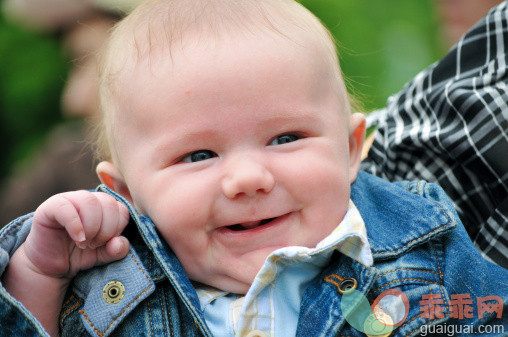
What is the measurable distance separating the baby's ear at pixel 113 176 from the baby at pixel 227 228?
108mm

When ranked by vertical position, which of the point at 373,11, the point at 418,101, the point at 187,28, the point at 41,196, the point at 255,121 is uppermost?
the point at 187,28

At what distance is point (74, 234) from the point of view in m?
1.22

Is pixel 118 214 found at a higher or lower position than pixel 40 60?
higher

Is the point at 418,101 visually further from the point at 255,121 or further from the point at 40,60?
the point at 40,60

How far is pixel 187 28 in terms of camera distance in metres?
1.46

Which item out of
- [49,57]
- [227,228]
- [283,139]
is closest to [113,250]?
[227,228]

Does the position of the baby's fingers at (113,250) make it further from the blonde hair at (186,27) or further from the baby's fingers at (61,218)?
the blonde hair at (186,27)

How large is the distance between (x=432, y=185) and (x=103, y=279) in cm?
89

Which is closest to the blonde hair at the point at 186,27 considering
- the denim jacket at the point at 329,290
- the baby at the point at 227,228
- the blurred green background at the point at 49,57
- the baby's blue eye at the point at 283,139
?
the baby at the point at 227,228

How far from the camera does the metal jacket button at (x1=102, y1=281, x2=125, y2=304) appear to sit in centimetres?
134

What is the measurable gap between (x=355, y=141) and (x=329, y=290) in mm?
481

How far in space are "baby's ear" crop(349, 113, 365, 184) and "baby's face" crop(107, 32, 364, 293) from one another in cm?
20

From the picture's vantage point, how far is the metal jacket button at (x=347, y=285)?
1.39 meters

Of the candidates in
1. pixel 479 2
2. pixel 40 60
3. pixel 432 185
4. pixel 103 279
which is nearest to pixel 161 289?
pixel 103 279
